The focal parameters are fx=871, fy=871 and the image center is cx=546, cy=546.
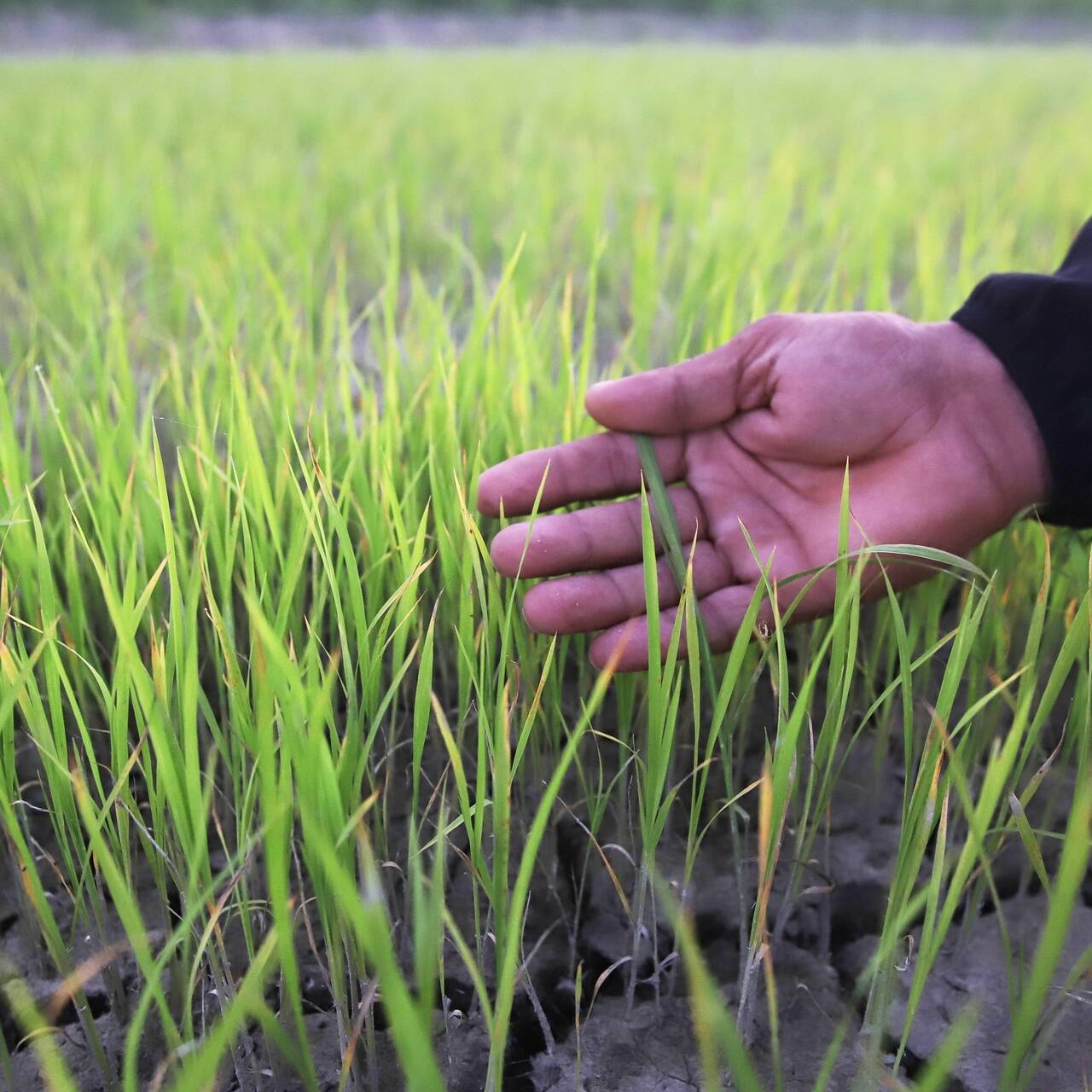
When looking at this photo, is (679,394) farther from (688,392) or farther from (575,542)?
(575,542)

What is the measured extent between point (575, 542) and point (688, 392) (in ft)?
0.81

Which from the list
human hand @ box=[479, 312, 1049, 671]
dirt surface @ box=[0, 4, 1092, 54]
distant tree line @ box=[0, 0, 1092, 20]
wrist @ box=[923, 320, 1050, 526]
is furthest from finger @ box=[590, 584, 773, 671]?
distant tree line @ box=[0, 0, 1092, 20]

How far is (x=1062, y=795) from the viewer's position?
2.90ft

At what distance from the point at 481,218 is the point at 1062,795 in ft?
5.38

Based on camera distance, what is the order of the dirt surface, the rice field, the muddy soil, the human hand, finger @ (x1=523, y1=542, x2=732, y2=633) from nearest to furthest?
the rice field
the muddy soil
finger @ (x1=523, y1=542, x2=732, y2=633)
the human hand
the dirt surface

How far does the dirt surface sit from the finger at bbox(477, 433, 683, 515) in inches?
493

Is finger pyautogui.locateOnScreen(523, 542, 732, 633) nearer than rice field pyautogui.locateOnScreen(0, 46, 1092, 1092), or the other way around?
rice field pyautogui.locateOnScreen(0, 46, 1092, 1092)

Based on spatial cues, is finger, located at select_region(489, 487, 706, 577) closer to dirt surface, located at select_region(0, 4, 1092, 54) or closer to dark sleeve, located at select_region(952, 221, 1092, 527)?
dark sleeve, located at select_region(952, 221, 1092, 527)

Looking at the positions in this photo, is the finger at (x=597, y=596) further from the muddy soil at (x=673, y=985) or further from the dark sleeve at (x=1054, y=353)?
the dark sleeve at (x=1054, y=353)

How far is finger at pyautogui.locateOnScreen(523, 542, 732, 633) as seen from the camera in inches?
31.0

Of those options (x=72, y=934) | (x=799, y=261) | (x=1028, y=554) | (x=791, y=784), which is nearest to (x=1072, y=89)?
(x=799, y=261)

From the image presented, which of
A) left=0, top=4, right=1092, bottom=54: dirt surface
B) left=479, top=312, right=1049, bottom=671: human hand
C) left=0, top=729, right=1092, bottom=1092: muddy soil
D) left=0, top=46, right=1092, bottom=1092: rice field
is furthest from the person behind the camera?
left=0, top=4, right=1092, bottom=54: dirt surface

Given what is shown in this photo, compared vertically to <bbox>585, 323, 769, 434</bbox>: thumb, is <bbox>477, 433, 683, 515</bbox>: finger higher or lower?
lower

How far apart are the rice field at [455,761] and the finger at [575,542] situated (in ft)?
0.11
